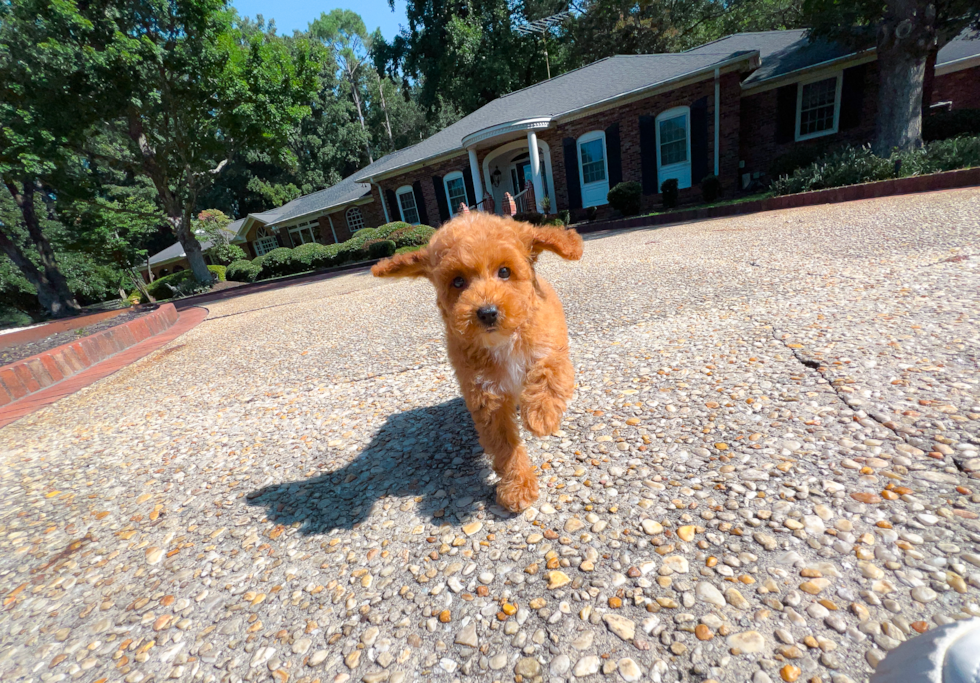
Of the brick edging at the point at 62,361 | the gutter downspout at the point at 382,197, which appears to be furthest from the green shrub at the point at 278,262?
→ the brick edging at the point at 62,361

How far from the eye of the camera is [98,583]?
Answer: 2160mm

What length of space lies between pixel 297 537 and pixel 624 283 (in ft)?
18.9

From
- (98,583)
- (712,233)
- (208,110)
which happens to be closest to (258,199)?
(208,110)

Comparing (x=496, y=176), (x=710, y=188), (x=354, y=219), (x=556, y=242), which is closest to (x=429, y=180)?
(x=496, y=176)

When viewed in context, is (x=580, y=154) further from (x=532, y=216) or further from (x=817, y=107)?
(x=817, y=107)

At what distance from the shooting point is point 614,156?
56.9 feet

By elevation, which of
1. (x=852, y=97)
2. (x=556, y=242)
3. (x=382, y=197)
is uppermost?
(x=382, y=197)

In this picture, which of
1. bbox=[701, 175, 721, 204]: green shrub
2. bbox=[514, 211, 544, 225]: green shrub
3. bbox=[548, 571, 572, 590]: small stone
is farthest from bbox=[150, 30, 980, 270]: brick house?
bbox=[548, 571, 572, 590]: small stone

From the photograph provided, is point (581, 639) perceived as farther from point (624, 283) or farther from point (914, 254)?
point (914, 254)

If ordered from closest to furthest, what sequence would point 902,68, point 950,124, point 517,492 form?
1. point 517,492
2. point 902,68
3. point 950,124

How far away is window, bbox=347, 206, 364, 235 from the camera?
28.8 meters

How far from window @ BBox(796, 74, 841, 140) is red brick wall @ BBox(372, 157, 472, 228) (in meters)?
14.0

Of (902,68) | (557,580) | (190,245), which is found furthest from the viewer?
(190,245)

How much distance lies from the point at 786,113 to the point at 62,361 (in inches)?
873
